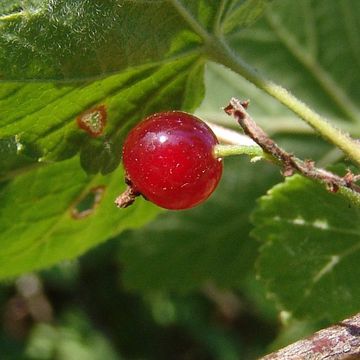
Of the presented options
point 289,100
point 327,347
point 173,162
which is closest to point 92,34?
point 173,162

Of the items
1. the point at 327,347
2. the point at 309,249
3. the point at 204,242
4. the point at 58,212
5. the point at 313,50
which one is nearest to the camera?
the point at 327,347

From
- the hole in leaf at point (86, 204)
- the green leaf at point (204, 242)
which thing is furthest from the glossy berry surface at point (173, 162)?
the green leaf at point (204, 242)

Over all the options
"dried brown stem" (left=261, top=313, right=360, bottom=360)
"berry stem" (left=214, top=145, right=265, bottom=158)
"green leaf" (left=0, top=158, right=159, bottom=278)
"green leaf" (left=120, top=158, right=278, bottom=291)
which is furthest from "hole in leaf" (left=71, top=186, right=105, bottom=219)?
"green leaf" (left=120, top=158, right=278, bottom=291)

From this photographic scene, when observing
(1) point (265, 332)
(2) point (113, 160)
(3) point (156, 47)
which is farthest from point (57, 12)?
(1) point (265, 332)

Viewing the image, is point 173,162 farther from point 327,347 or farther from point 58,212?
point 58,212

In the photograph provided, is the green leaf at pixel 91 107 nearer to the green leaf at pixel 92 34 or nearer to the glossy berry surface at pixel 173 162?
the green leaf at pixel 92 34

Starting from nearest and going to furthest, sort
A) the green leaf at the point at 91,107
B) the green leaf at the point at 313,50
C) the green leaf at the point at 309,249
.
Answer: the green leaf at the point at 91,107 → the green leaf at the point at 309,249 → the green leaf at the point at 313,50

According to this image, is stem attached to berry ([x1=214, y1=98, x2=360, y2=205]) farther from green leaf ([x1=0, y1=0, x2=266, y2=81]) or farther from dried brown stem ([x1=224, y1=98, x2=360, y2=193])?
green leaf ([x1=0, y1=0, x2=266, y2=81])
